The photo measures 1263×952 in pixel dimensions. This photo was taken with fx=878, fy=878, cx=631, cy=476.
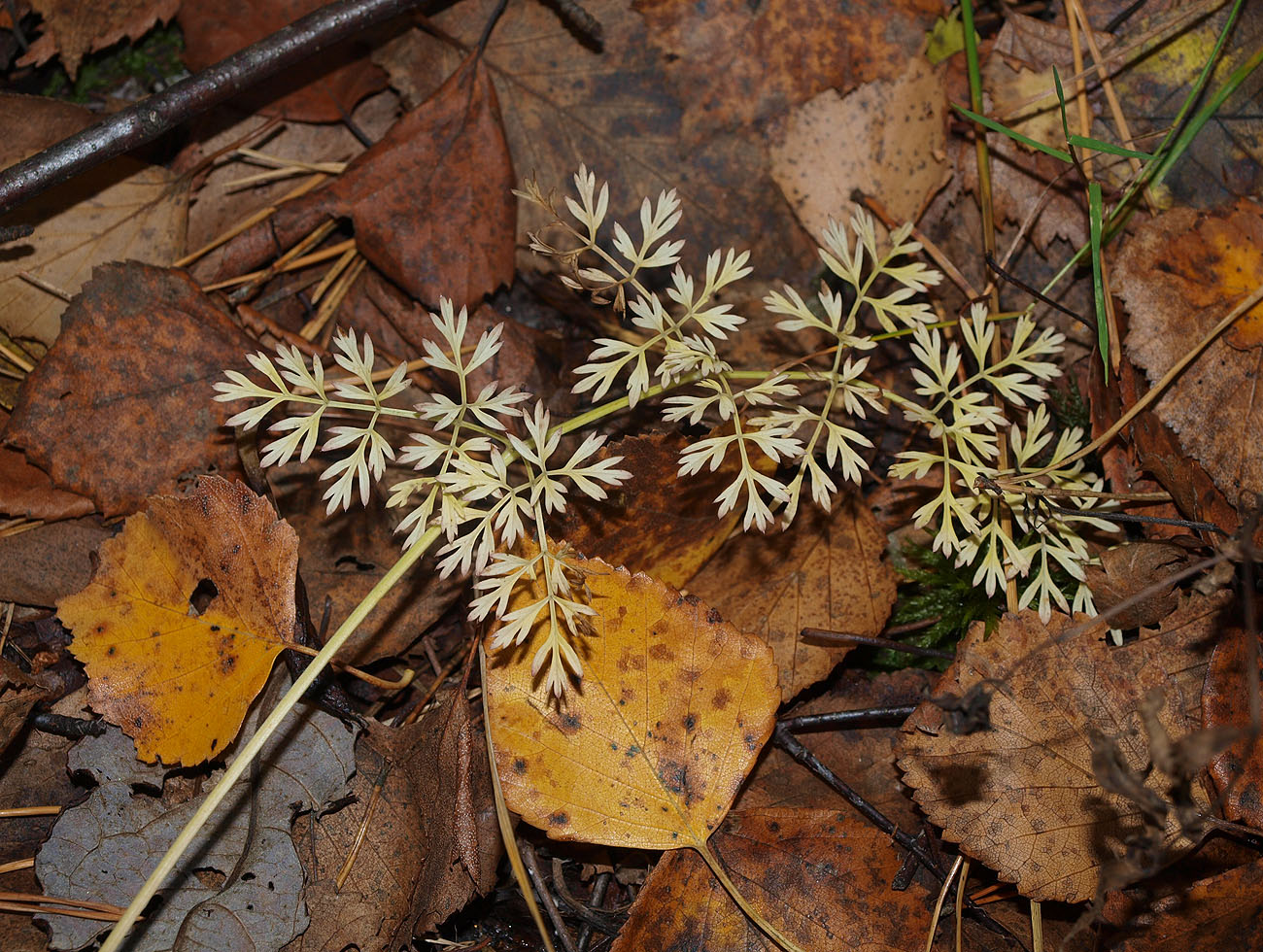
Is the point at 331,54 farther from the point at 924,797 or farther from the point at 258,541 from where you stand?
the point at 924,797

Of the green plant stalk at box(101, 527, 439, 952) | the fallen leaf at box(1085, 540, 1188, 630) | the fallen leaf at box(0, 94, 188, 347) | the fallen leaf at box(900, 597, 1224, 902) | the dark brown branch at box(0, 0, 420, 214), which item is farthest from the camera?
the fallen leaf at box(0, 94, 188, 347)

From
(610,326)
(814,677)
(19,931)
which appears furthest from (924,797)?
(19,931)

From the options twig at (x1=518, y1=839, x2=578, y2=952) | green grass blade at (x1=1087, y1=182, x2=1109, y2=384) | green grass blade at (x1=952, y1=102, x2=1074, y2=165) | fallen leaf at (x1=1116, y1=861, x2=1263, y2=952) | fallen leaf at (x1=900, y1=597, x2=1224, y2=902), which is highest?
green grass blade at (x1=952, y1=102, x2=1074, y2=165)

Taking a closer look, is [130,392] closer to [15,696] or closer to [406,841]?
[15,696]

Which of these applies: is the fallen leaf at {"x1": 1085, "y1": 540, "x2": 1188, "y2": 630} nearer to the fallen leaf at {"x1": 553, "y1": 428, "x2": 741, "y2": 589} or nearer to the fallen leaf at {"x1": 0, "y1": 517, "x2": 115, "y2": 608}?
the fallen leaf at {"x1": 553, "y1": 428, "x2": 741, "y2": 589}

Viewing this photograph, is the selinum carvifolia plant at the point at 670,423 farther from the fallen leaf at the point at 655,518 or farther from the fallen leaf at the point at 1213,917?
the fallen leaf at the point at 1213,917

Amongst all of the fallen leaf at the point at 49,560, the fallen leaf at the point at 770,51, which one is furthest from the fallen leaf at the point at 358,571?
the fallen leaf at the point at 770,51

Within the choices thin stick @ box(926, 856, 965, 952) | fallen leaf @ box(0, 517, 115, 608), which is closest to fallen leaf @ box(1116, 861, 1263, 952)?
thin stick @ box(926, 856, 965, 952)

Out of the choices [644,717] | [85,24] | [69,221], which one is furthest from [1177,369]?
[85,24]
